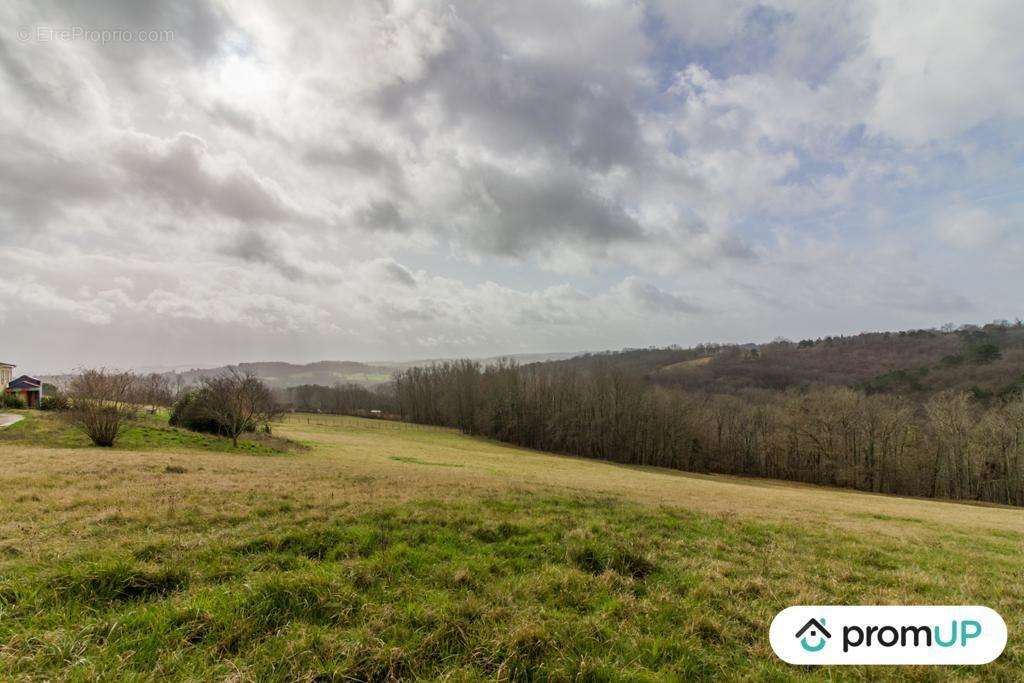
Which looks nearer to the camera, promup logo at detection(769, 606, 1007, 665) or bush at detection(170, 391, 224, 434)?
promup logo at detection(769, 606, 1007, 665)

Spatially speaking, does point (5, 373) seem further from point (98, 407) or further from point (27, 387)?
point (98, 407)

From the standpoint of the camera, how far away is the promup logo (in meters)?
4.25

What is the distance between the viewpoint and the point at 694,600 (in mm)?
4934

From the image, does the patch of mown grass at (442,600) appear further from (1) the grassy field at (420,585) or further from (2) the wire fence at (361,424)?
(2) the wire fence at (361,424)

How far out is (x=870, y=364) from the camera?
4953 inches

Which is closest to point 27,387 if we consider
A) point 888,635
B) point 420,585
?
point 420,585

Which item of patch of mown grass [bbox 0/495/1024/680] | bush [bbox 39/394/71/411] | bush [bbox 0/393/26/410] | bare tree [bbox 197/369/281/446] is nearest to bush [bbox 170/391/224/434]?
bare tree [bbox 197/369/281/446]

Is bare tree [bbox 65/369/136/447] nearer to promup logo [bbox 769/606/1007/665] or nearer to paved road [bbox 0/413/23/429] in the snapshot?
paved road [bbox 0/413/23/429]

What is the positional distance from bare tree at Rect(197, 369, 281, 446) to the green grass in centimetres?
128

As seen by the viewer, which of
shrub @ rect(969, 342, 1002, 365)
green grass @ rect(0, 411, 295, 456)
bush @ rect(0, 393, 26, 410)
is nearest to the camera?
green grass @ rect(0, 411, 295, 456)

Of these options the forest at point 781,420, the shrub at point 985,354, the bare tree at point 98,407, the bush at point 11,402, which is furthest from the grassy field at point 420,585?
the shrub at point 985,354

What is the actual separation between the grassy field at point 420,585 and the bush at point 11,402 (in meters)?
44.5

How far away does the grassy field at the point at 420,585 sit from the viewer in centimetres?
348

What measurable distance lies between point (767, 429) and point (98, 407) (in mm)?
77678
